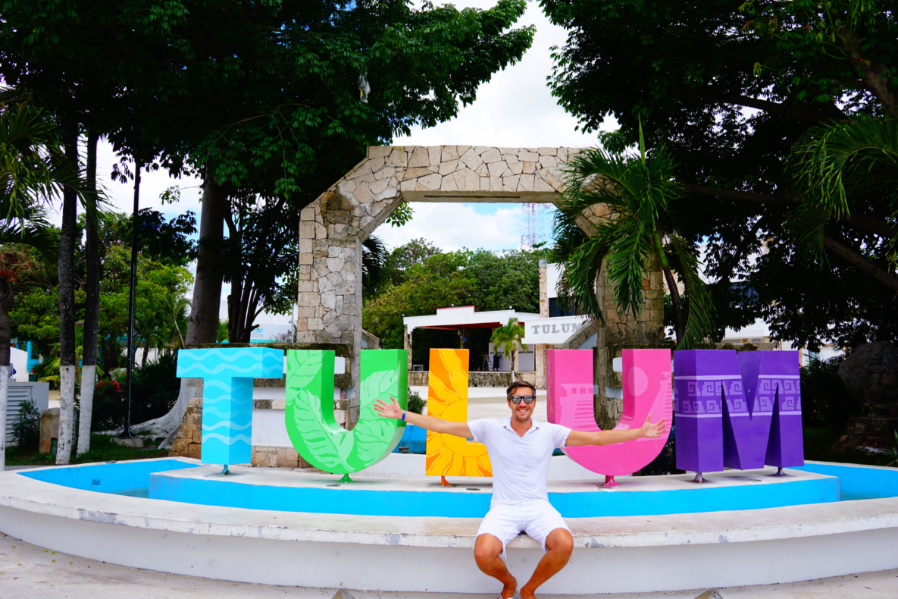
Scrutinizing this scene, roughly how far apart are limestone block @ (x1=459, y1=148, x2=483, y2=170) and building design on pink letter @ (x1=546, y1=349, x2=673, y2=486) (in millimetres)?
5165

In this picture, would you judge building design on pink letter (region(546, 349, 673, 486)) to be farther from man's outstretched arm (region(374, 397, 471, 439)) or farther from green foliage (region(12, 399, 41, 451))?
green foliage (region(12, 399, 41, 451))

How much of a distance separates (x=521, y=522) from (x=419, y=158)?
747 centimetres

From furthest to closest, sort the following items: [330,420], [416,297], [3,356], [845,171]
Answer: [416,297] < [3,356] < [845,171] < [330,420]

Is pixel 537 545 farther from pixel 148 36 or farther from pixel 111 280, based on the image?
pixel 111 280

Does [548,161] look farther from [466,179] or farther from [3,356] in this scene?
[3,356]

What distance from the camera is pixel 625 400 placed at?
6.55m

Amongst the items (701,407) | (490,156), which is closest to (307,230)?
(490,156)

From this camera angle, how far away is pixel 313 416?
6.68 meters

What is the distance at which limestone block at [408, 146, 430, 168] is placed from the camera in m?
10.8

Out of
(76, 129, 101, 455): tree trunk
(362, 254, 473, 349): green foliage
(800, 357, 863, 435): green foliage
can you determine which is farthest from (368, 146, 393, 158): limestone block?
(362, 254, 473, 349): green foliage

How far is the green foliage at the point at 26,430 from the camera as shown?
12.8m

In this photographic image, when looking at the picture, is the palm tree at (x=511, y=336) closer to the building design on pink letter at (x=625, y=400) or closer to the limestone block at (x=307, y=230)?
the limestone block at (x=307, y=230)

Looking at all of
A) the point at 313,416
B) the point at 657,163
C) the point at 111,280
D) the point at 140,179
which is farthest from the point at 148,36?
the point at 111,280

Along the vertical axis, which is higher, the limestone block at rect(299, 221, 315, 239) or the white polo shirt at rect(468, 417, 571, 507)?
the limestone block at rect(299, 221, 315, 239)
